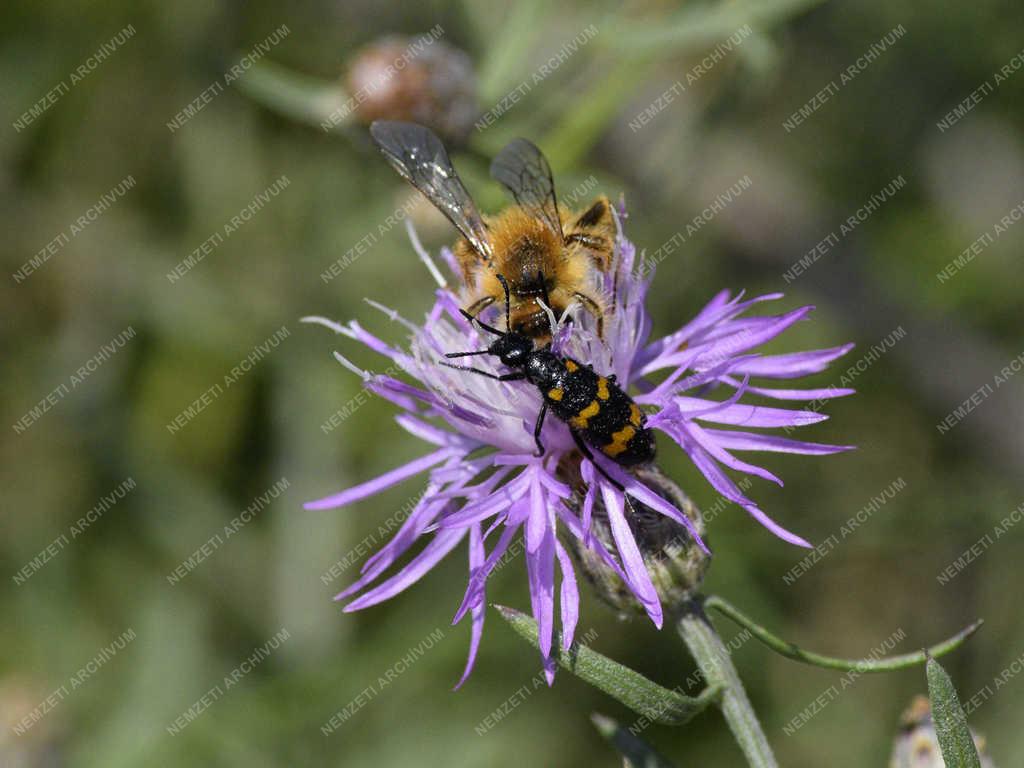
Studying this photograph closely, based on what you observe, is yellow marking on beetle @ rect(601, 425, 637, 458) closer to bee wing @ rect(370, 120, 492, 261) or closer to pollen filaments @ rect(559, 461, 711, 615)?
pollen filaments @ rect(559, 461, 711, 615)

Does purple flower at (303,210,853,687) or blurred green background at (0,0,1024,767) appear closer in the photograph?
purple flower at (303,210,853,687)

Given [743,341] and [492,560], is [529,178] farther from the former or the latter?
[492,560]

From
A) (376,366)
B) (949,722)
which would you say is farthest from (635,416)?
(376,366)

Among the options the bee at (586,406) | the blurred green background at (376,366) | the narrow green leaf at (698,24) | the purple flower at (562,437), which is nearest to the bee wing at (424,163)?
the purple flower at (562,437)

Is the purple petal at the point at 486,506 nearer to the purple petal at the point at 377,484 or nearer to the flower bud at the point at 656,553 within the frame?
the flower bud at the point at 656,553

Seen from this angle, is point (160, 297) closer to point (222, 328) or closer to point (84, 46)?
point (222, 328)

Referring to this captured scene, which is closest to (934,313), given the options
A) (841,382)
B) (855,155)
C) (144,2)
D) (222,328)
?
(841,382)

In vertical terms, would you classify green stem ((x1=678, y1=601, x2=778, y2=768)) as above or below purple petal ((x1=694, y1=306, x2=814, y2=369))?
below

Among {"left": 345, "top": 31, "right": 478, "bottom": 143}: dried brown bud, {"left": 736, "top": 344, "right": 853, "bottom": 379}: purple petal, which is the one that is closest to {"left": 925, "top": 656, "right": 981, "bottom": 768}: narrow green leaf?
{"left": 736, "top": 344, "right": 853, "bottom": 379}: purple petal
